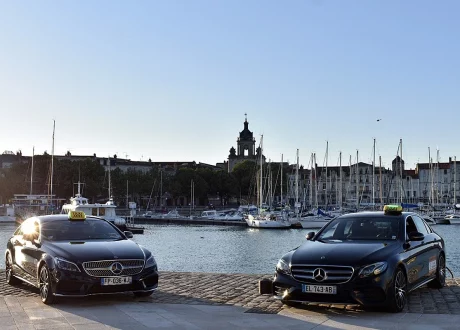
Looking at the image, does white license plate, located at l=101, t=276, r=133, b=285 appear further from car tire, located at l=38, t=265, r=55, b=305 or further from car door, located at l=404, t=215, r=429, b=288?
car door, located at l=404, t=215, r=429, b=288

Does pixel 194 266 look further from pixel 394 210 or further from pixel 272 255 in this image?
pixel 394 210

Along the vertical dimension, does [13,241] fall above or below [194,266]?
above

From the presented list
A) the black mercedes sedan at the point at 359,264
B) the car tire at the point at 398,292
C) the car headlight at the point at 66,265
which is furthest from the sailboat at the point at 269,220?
the car tire at the point at 398,292

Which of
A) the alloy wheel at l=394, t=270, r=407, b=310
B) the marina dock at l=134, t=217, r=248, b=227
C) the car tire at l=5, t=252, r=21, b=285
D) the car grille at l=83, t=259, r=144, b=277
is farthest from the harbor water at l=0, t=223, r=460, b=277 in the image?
the marina dock at l=134, t=217, r=248, b=227

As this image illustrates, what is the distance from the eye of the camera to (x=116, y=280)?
12031 millimetres

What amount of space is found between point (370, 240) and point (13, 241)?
24.4ft

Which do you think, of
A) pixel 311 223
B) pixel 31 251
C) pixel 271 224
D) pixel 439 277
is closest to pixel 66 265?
pixel 31 251

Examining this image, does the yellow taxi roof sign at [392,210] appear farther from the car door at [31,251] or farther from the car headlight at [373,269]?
the car door at [31,251]

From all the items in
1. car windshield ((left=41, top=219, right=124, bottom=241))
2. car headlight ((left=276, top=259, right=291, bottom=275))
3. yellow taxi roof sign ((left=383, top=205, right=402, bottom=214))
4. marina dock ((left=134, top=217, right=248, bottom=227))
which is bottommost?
marina dock ((left=134, top=217, right=248, bottom=227))

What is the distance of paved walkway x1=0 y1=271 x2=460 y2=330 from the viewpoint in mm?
10133

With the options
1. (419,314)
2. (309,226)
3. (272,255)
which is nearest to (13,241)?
(419,314)

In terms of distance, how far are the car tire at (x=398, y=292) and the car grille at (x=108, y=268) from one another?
446 cm

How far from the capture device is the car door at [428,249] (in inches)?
504

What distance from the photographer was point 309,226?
298 ft
